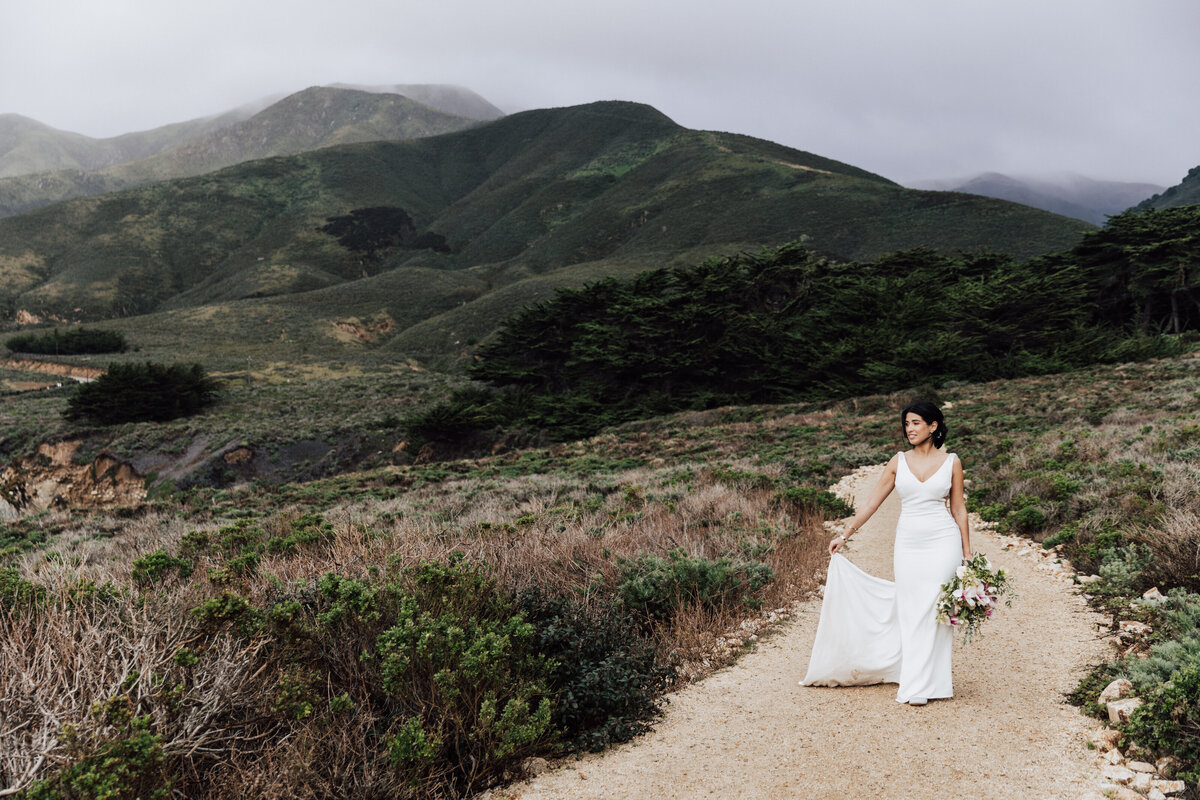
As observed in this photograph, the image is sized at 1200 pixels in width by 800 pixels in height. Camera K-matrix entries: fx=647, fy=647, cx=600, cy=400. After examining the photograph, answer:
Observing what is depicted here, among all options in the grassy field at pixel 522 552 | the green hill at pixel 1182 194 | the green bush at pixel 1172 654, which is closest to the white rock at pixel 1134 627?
the grassy field at pixel 522 552

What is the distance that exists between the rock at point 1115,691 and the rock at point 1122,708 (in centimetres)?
6

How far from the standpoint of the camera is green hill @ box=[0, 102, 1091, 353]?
76688 millimetres

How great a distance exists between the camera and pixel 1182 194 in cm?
11888

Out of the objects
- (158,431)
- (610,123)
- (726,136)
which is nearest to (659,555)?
(158,431)

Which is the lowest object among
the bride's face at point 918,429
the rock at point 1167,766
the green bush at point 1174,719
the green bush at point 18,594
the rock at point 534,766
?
the rock at point 534,766

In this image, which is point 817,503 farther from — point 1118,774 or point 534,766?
point 534,766

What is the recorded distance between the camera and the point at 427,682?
3539 mm

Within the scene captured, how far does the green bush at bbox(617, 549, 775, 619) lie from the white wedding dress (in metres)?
1.40

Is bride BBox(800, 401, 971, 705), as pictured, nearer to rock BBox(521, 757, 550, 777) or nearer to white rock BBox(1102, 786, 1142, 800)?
white rock BBox(1102, 786, 1142, 800)

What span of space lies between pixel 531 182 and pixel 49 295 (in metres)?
83.6

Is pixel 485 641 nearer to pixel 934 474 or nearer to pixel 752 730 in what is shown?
pixel 752 730

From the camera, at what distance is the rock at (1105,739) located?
11.3 ft

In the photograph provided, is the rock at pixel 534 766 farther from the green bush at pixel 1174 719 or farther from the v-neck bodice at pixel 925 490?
the green bush at pixel 1174 719

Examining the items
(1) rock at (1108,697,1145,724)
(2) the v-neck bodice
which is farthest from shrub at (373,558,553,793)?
(1) rock at (1108,697,1145,724)
